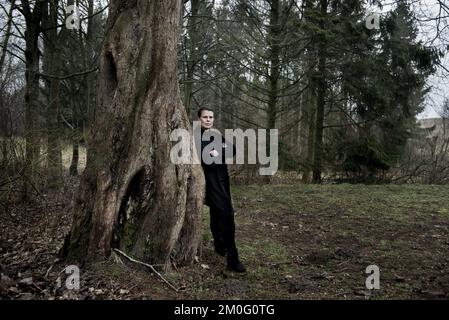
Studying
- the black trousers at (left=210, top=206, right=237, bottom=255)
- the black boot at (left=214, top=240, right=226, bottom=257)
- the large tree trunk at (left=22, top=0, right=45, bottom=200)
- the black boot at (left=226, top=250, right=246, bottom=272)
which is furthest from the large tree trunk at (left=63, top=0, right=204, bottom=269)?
the large tree trunk at (left=22, top=0, right=45, bottom=200)

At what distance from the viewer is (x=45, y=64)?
1594cm

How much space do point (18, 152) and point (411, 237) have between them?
7.86 metres

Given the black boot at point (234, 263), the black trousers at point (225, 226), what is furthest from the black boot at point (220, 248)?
the black boot at point (234, 263)

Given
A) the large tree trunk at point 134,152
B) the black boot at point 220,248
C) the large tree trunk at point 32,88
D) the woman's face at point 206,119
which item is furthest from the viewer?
the large tree trunk at point 32,88

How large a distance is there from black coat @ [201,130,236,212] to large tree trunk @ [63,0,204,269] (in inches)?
23.8

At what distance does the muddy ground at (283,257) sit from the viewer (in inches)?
187

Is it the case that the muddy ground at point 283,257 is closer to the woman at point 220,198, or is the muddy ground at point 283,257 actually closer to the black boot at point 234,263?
the black boot at point 234,263

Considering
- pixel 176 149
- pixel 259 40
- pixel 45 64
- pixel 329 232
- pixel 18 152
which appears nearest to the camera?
pixel 176 149

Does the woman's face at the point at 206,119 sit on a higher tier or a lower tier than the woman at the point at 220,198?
higher

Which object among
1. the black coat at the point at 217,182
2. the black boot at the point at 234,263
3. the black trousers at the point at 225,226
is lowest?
the black boot at the point at 234,263

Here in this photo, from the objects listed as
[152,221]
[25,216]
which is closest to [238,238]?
[152,221]

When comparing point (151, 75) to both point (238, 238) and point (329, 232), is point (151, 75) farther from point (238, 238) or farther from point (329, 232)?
point (329, 232)

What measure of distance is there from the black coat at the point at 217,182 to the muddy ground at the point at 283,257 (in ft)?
3.00
